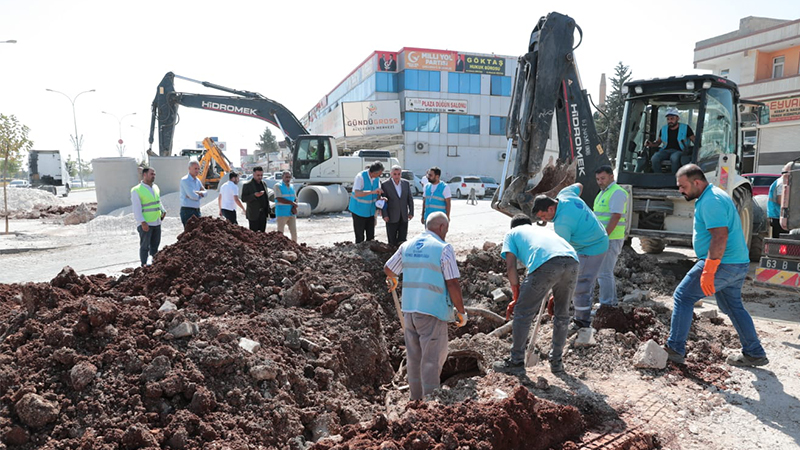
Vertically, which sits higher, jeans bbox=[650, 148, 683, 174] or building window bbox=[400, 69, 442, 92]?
building window bbox=[400, 69, 442, 92]

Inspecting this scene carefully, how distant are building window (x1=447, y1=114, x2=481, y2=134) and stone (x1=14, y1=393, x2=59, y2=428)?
38.1 meters

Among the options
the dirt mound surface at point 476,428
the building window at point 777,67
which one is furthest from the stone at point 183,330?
the building window at point 777,67

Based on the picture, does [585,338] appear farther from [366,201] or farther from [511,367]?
[366,201]

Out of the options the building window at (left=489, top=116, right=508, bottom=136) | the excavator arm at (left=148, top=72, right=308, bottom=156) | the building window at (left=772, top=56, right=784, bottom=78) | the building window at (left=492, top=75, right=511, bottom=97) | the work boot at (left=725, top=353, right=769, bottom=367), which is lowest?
the work boot at (left=725, top=353, right=769, bottom=367)

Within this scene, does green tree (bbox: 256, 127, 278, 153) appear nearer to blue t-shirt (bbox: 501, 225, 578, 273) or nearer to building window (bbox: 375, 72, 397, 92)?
building window (bbox: 375, 72, 397, 92)

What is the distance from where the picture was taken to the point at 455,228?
49.9 feet

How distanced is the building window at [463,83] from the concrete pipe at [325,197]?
24.2 metres

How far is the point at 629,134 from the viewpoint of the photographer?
8.65 m

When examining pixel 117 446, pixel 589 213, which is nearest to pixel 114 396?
pixel 117 446

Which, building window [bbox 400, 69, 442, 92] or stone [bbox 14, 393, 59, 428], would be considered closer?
stone [bbox 14, 393, 59, 428]

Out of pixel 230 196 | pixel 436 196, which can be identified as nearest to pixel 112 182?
pixel 230 196

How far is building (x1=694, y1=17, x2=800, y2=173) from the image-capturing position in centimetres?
2031

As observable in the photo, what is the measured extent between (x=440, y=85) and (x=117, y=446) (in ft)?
126

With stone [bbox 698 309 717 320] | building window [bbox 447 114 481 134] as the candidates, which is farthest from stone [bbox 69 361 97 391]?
building window [bbox 447 114 481 134]
